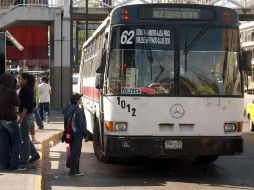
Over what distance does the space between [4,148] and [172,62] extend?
3481 mm

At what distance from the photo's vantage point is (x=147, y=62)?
1057cm

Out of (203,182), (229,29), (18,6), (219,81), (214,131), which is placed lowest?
(203,182)

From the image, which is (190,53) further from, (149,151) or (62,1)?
(62,1)

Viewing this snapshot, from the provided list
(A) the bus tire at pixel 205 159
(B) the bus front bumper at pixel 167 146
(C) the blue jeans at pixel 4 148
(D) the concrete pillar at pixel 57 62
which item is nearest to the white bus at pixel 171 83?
(B) the bus front bumper at pixel 167 146

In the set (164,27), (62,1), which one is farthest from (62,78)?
(164,27)

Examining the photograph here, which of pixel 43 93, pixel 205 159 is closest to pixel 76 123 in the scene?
pixel 205 159

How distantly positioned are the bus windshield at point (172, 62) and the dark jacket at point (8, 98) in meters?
1.72

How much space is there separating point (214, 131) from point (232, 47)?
1.61 meters

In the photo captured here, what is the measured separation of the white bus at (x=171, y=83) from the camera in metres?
10.5

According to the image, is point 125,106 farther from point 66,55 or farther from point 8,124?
point 66,55

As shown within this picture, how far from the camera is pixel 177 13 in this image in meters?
10.8

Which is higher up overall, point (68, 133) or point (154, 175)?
point (68, 133)

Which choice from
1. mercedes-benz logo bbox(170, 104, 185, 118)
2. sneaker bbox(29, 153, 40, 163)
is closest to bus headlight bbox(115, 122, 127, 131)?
mercedes-benz logo bbox(170, 104, 185, 118)

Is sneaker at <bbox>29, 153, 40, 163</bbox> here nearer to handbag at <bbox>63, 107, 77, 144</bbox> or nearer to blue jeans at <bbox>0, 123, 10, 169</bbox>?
blue jeans at <bbox>0, 123, 10, 169</bbox>
